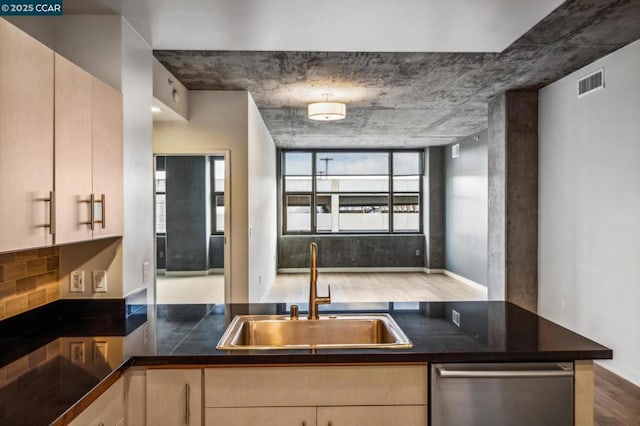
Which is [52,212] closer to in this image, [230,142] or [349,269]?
[230,142]

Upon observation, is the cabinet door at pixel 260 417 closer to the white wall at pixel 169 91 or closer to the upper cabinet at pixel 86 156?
the upper cabinet at pixel 86 156

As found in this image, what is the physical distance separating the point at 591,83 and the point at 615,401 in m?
2.63

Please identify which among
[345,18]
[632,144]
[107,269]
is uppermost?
[345,18]

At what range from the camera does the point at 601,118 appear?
12.4 ft

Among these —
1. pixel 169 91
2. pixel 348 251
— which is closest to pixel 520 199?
pixel 169 91

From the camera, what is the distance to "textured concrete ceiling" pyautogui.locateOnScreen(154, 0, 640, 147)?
3.08 metres

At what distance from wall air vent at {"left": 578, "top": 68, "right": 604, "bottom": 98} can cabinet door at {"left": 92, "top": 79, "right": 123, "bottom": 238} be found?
381 centimetres

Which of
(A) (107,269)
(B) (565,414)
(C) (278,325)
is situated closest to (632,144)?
(B) (565,414)

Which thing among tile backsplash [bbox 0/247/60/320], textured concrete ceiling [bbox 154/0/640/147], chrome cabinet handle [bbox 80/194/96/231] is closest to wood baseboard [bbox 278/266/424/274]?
textured concrete ceiling [bbox 154/0/640/147]

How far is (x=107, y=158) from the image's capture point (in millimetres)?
2109

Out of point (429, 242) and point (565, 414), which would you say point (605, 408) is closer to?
point (565, 414)

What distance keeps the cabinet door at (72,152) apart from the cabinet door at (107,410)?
605 mm

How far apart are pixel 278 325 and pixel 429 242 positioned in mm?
7717

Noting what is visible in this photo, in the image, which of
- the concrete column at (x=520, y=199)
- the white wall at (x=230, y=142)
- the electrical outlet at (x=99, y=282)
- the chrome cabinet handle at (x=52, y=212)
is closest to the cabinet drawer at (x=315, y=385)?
the chrome cabinet handle at (x=52, y=212)
